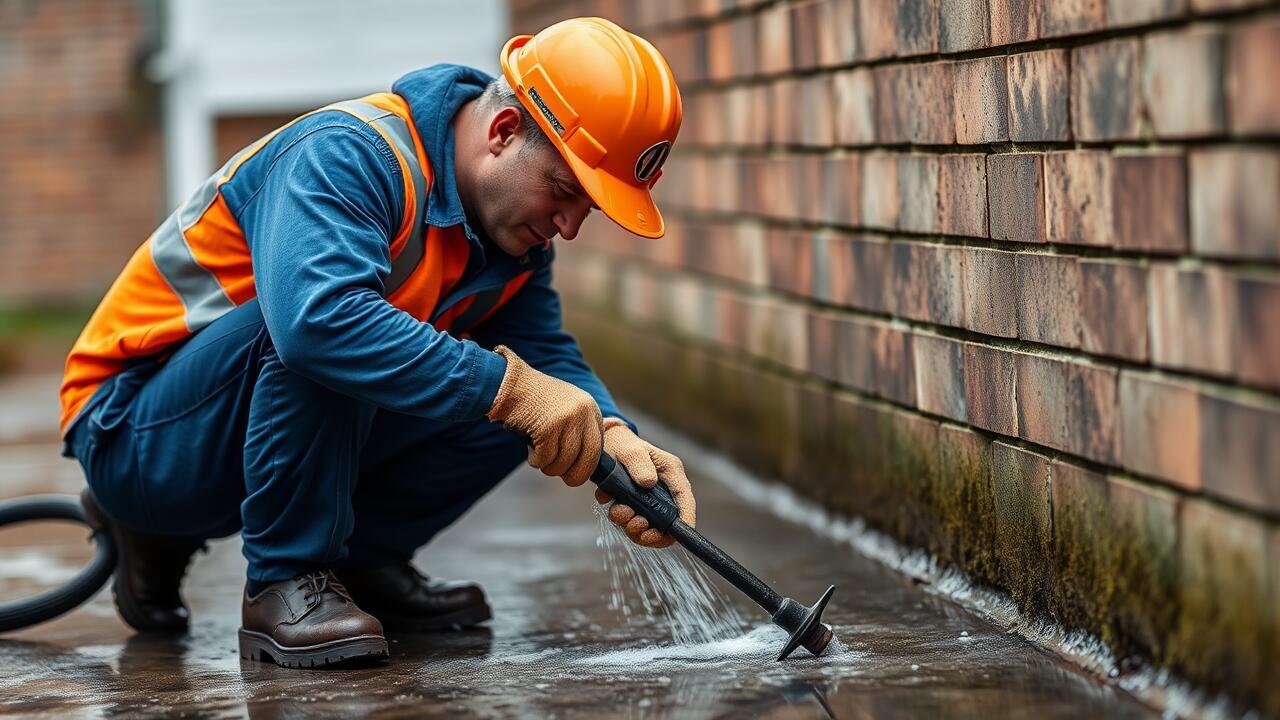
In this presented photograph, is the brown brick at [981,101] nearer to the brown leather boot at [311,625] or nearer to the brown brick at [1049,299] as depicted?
the brown brick at [1049,299]

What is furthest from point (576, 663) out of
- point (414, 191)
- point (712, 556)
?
point (414, 191)

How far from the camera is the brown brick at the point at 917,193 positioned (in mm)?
3562

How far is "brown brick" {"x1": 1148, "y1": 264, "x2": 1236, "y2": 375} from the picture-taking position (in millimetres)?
2418

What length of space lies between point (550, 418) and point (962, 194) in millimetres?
1049

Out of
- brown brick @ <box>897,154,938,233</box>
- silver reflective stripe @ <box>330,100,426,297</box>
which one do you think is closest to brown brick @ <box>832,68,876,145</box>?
brown brick @ <box>897,154,938,233</box>

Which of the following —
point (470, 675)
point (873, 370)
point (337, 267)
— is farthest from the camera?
point (873, 370)

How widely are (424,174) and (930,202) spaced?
44.6 inches

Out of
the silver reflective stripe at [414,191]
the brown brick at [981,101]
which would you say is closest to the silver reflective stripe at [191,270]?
the silver reflective stripe at [414,191]

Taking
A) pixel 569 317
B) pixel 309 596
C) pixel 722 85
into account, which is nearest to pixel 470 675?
pixel 309 596

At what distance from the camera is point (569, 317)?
788cm

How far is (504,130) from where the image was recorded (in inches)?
123

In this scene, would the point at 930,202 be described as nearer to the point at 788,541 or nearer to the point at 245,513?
the point at 788,541

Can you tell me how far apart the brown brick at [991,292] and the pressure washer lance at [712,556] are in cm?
64

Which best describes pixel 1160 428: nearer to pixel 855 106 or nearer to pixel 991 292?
pixel 991 292
